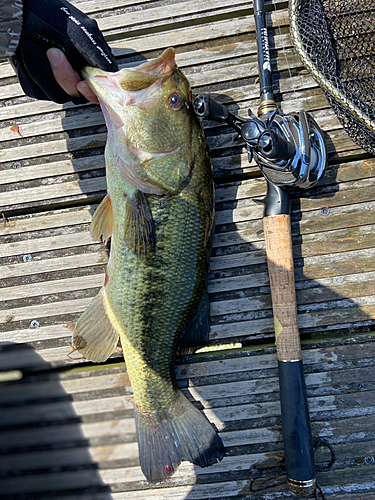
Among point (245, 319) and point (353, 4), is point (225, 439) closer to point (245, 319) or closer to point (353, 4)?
point (245, 319)

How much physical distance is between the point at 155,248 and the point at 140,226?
161 mm

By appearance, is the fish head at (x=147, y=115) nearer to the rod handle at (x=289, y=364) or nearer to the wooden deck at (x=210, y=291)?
the wooden deck at (x=210, y=291)

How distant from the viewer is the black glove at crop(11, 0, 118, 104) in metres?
1.98

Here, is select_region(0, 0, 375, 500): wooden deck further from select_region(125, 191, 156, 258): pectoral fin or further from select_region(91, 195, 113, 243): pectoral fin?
select_region(125, 191, 156, 258): pectoral fin

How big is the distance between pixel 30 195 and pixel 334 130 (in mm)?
2402

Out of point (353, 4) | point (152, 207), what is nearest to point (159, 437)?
point (152, 207)

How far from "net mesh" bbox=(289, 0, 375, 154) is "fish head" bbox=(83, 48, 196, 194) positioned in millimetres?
910

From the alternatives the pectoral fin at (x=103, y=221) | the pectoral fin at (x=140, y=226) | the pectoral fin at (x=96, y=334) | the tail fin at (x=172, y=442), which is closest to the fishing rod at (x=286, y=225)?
the tail fin at (x=172, y=442)

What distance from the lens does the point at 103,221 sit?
230 centimetres

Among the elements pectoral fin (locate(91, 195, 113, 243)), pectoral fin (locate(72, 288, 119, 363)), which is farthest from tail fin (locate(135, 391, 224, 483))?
pectoral fin (locate(91, 195, 113, 243))

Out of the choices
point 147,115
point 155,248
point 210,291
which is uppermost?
point 147,115

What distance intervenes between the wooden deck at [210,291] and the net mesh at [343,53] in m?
0.22

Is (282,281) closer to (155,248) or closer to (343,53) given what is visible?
(155,248)

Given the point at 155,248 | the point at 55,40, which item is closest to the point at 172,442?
the point at 155,248
